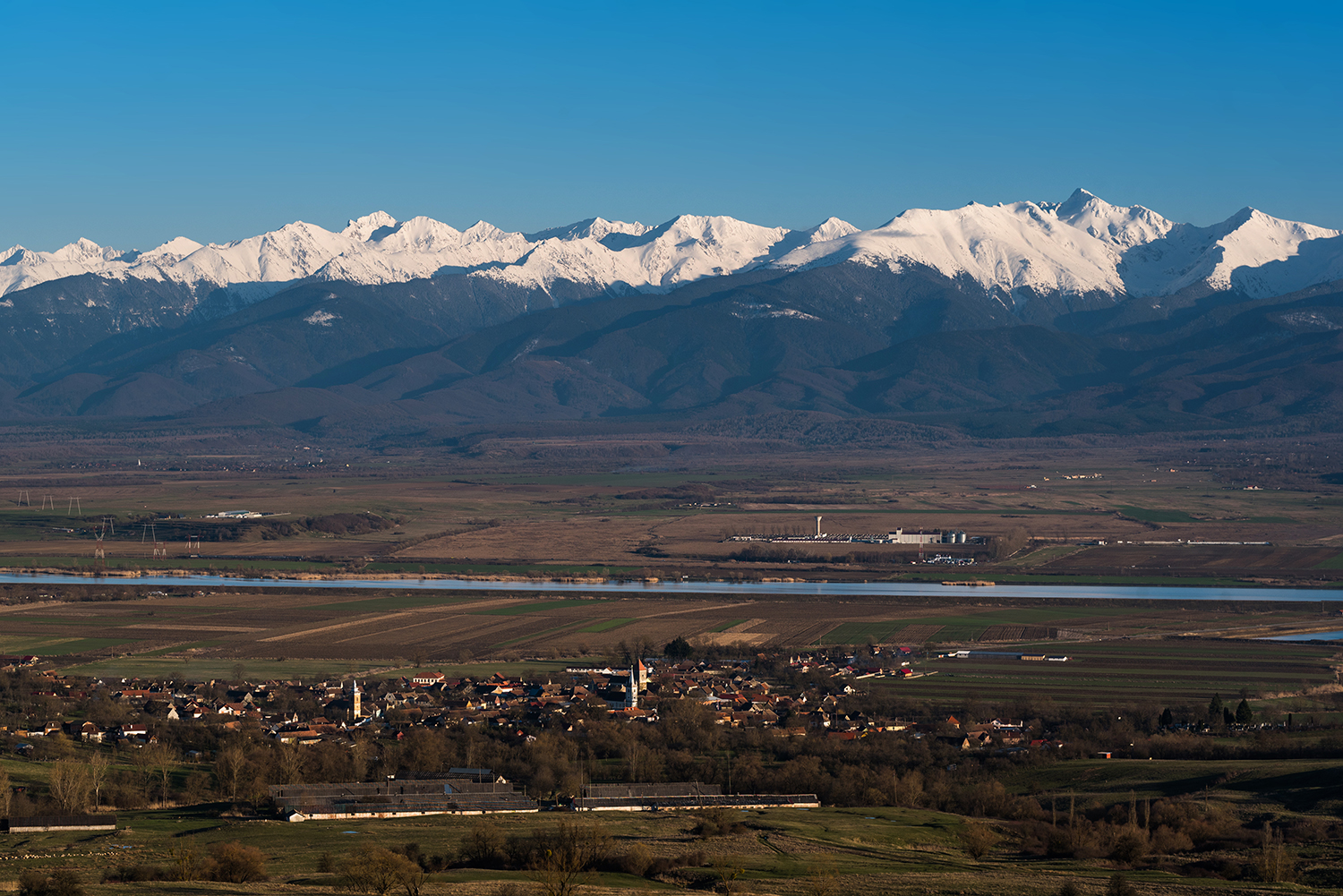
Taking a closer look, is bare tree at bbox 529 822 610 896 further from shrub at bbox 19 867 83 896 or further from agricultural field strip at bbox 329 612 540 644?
agricultural field strip at bbox 329 612 540 644

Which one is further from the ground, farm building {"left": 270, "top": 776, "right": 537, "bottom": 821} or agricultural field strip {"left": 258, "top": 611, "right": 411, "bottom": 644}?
agricultural field strip {"left": 258, "top": 611, "right": 411, "bottom": 644}

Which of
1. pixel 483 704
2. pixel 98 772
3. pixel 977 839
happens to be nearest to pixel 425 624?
pixel 483 704

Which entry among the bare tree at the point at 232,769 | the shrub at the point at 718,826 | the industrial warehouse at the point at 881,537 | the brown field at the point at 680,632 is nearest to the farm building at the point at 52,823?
the bare tree at the point at 232,769

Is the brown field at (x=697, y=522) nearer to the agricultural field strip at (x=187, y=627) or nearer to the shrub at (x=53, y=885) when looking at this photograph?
the agricultural field strip at (x=187, y=627)

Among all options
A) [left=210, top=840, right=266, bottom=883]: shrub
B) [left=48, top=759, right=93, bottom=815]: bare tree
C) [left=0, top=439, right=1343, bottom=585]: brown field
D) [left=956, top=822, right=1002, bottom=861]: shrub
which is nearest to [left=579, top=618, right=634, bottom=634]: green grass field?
[left=0, top=439, right=1343, bottom=585]: brown field

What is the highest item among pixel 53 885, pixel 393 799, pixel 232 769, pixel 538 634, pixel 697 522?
pixel 697 522

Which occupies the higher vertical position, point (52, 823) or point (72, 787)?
point (72, 787)

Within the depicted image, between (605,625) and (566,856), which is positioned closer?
(566,856)

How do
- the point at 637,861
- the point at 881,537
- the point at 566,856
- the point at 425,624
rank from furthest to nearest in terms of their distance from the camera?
the point at 881,537 → the point at 425,624 → the point at 637,861 → the point at 566,856

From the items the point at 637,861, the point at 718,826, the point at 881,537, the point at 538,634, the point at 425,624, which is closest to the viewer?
the point at 637,861

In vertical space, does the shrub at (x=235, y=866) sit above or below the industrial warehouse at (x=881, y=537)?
below

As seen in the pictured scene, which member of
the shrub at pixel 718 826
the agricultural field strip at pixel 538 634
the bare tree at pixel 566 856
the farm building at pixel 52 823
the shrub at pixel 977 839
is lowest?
the shrub at pixel 977 839

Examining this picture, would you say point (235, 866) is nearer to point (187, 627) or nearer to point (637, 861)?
point (637, 861)
